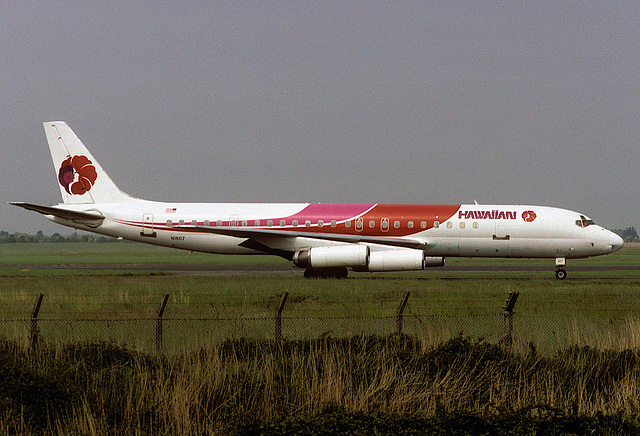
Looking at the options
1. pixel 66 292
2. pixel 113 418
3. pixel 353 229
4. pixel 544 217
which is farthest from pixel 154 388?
pixel 544 217

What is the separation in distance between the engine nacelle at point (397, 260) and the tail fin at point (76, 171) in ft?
44.0

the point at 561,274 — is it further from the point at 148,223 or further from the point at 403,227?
the point at 148,223

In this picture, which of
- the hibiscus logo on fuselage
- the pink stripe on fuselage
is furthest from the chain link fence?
the hibiscus logo on fuselage

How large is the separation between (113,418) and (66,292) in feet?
57.7

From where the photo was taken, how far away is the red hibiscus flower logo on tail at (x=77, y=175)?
123 ft

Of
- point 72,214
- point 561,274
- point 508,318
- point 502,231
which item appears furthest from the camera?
point 72,214

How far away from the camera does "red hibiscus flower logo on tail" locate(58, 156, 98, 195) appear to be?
123ft

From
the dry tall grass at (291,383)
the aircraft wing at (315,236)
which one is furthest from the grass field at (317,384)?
the aircraft wing at (315,236)

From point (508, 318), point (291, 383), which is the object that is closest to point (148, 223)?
point (508, 318)

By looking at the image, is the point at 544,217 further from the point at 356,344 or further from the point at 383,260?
the point at 356,344

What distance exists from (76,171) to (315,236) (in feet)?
43.5

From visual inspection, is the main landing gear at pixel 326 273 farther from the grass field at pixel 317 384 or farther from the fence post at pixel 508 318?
the fence post at pixel 508 318

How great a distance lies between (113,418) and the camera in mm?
9602

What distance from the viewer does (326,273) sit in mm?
34625
